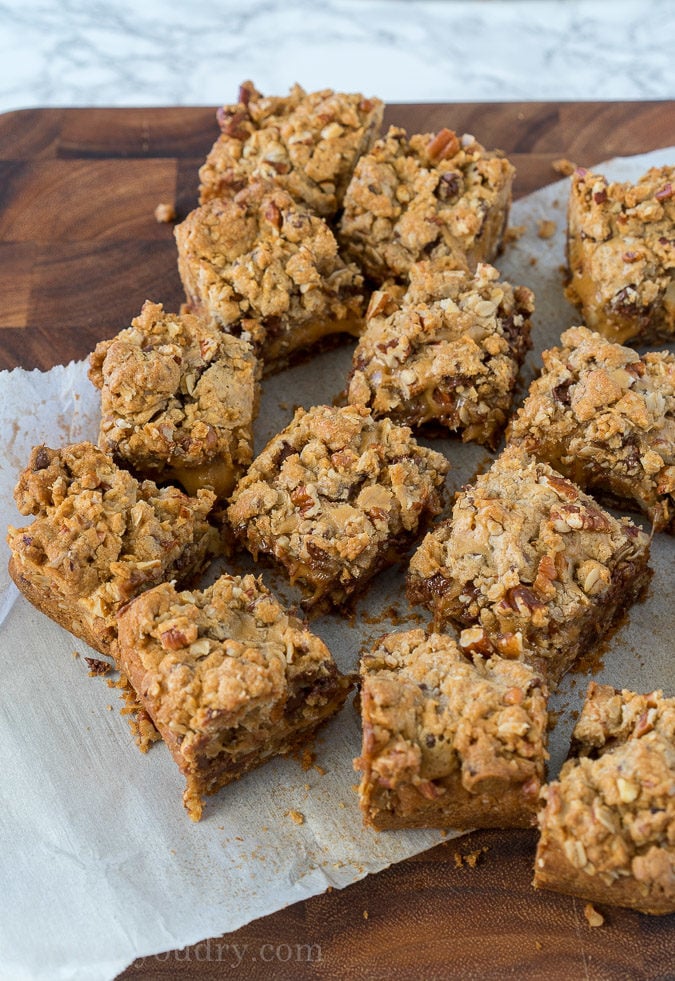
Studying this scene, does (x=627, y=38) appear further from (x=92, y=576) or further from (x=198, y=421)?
(x=92, y=576)

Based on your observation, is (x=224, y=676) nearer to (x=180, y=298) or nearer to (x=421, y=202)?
(x=180, y=298)

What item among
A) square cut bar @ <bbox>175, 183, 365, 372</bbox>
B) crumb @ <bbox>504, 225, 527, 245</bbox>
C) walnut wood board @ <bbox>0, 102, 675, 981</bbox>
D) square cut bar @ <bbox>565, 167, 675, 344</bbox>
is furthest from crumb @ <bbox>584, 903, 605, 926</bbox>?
crumb @ <bbox>504, 225, 527, 245</bbox>

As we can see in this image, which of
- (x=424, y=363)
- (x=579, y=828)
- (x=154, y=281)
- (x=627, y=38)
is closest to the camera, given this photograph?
(x=579, y=828)

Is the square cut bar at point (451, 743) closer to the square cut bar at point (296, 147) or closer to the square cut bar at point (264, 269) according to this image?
the square cut bar at point (264, 269)

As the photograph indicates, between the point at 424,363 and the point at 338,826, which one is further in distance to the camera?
the point at 424,363

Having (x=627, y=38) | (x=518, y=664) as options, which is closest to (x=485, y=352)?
(x=518, y=664)

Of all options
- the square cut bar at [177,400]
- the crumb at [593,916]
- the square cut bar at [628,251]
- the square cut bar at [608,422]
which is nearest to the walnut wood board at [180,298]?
the crumb at [593,916]

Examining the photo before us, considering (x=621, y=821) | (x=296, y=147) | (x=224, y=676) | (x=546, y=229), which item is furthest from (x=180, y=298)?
(x=621, y=821)
